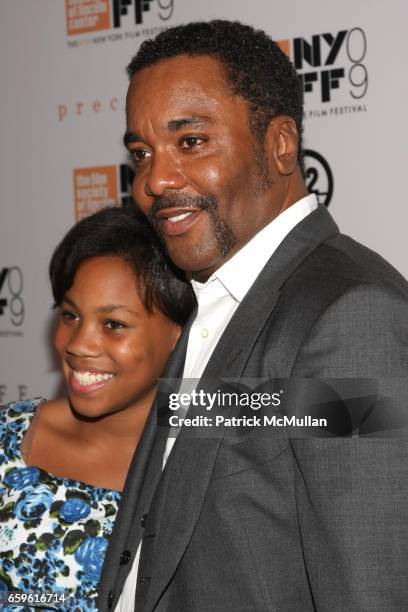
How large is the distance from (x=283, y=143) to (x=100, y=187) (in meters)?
1.51

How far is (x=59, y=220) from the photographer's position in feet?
9.70

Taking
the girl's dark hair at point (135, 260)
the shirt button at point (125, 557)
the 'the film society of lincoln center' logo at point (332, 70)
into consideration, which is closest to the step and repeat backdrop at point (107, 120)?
A: the 'the film society of lincoln center' logo at point (332, 70)

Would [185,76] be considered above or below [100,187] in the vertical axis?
above

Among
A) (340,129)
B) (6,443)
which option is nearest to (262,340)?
(6,443)

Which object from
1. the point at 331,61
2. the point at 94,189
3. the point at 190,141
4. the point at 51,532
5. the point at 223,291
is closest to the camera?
the point at 190,141

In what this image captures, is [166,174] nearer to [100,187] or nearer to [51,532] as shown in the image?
[51,532]

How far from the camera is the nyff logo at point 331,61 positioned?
2275 millimetres

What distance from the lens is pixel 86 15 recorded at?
2824mm

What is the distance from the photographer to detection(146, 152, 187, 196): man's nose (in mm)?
1348

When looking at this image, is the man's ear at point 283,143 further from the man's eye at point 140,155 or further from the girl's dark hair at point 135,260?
the girl's dark hair at point 135,260

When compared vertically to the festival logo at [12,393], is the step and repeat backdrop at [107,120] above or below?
above

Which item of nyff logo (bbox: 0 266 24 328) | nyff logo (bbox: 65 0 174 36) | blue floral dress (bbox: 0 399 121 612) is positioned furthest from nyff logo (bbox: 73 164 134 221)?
blue floral dress (bbox: 0 399 121 612)

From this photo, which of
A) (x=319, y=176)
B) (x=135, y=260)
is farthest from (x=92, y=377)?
(x=319, y=176)

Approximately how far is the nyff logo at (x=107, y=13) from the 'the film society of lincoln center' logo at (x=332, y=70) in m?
0.49
